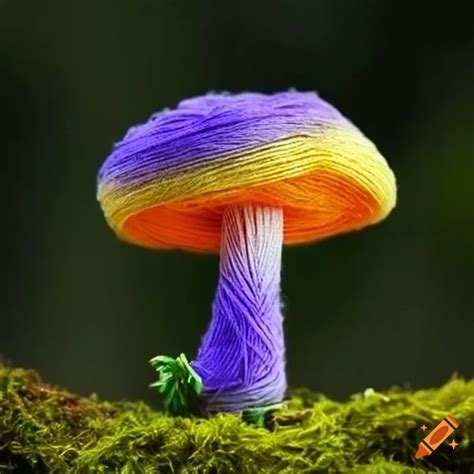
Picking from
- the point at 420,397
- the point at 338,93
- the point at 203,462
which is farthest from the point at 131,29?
the point at 203,462

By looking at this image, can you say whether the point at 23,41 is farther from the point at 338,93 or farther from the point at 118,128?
the point at 338,93

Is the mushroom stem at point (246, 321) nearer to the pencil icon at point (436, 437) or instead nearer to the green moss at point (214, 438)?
the green moss at point (214, 438)

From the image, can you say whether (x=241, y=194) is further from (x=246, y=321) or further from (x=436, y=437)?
(x=436, y=437)

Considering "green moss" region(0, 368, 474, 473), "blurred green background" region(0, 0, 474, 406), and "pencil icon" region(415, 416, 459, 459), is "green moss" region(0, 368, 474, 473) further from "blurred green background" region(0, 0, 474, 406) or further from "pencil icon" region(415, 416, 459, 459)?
"blurred green background" region(0, 0, 474, 406)

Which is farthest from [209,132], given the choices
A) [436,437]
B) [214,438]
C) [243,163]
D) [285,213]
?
[436,437]

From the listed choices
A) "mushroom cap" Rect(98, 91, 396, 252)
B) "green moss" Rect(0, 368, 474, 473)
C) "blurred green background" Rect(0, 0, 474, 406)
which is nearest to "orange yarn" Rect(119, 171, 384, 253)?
"mushroom cap" Rect(98, 91, 396, 252)

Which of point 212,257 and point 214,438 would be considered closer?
point 214,438
